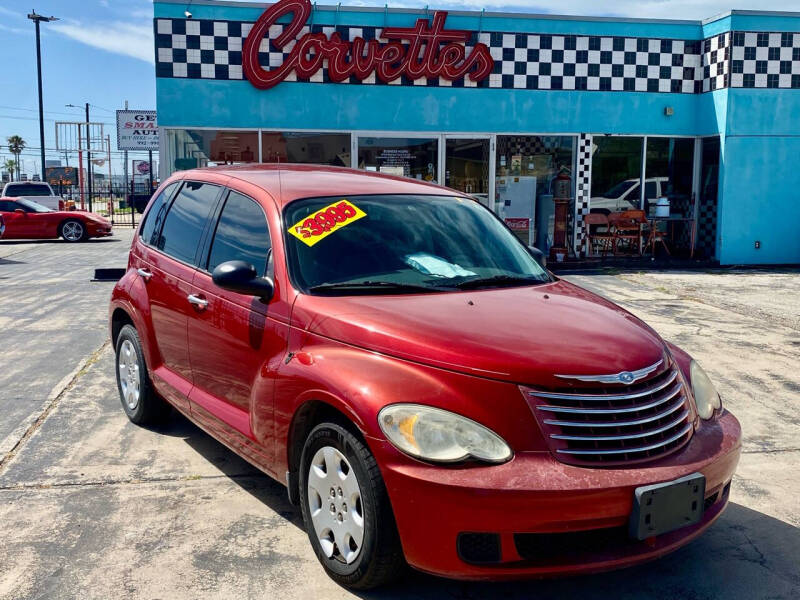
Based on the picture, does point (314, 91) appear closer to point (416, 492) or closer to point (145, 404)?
point (145, 404)

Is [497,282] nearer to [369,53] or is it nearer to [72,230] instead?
[369,53]

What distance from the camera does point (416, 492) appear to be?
8.75 ft

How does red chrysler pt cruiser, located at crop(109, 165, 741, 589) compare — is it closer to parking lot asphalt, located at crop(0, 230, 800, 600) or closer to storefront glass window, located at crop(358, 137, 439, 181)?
parking lot asphalt, located at crop(0, 230, 800, 600)

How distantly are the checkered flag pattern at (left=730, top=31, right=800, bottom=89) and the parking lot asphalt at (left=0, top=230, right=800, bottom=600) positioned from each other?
8.81m

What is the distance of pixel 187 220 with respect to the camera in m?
4.62

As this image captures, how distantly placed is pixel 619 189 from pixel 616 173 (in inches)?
12.3

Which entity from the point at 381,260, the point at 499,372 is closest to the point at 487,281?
the point at 381,260

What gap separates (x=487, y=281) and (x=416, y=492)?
1.37m

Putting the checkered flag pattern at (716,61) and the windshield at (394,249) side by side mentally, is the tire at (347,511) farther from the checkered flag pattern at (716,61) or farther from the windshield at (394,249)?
the checkered flag pattern at (716,61)

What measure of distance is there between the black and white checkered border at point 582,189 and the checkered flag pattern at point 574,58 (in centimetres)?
107

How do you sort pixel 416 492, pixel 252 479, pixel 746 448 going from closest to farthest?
1. pixel 416 492
2. pixel 252 479
3. pixel 746 448

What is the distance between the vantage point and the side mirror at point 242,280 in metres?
3.48

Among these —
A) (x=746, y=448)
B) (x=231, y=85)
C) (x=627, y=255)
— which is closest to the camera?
(x=746, y=448)

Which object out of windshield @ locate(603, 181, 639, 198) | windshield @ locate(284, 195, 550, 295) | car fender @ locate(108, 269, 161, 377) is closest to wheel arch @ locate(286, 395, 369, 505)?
Answer: windshield @ locate(284, 195, 550, 295)
